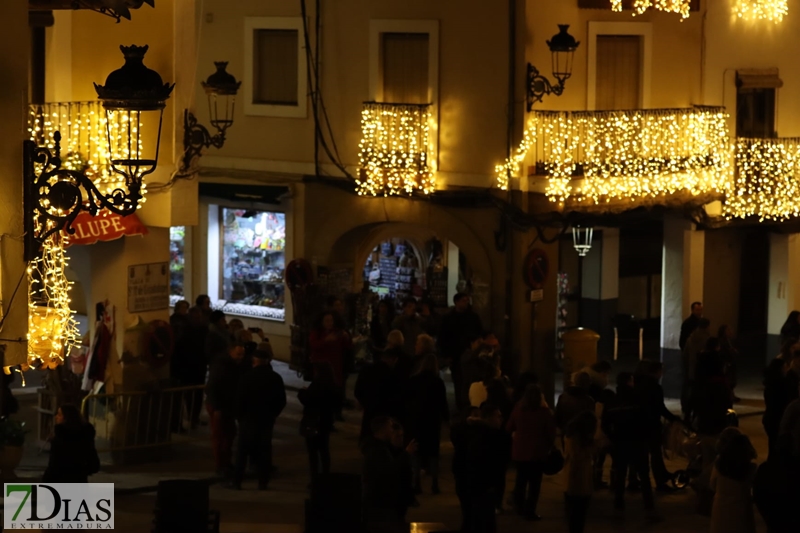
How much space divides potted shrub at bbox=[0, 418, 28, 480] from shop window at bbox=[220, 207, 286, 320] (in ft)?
33.7

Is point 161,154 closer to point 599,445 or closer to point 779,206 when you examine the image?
point 599,445

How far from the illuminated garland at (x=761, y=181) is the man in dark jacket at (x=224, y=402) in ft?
34.6

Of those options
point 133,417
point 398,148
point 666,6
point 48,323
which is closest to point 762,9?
point 666,6

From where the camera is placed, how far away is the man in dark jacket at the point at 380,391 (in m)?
17.0

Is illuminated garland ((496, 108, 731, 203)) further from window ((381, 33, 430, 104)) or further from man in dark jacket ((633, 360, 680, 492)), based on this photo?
man in dark jacket ((633, 360, 680, 492))

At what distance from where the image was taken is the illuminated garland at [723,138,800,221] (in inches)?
977

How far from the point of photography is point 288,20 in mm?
24859

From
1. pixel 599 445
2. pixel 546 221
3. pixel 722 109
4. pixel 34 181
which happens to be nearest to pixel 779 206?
pixel 722 109

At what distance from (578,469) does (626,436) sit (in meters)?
1.86

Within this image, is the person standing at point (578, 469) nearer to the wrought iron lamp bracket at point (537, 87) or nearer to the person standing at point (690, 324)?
the person standing at point (690, 324)

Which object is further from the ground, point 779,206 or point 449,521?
point 779,206

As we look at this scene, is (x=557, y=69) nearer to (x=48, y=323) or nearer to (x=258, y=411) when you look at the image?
(x=258, y=411)

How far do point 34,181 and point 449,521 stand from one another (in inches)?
272

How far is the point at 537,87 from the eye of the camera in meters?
22.4
